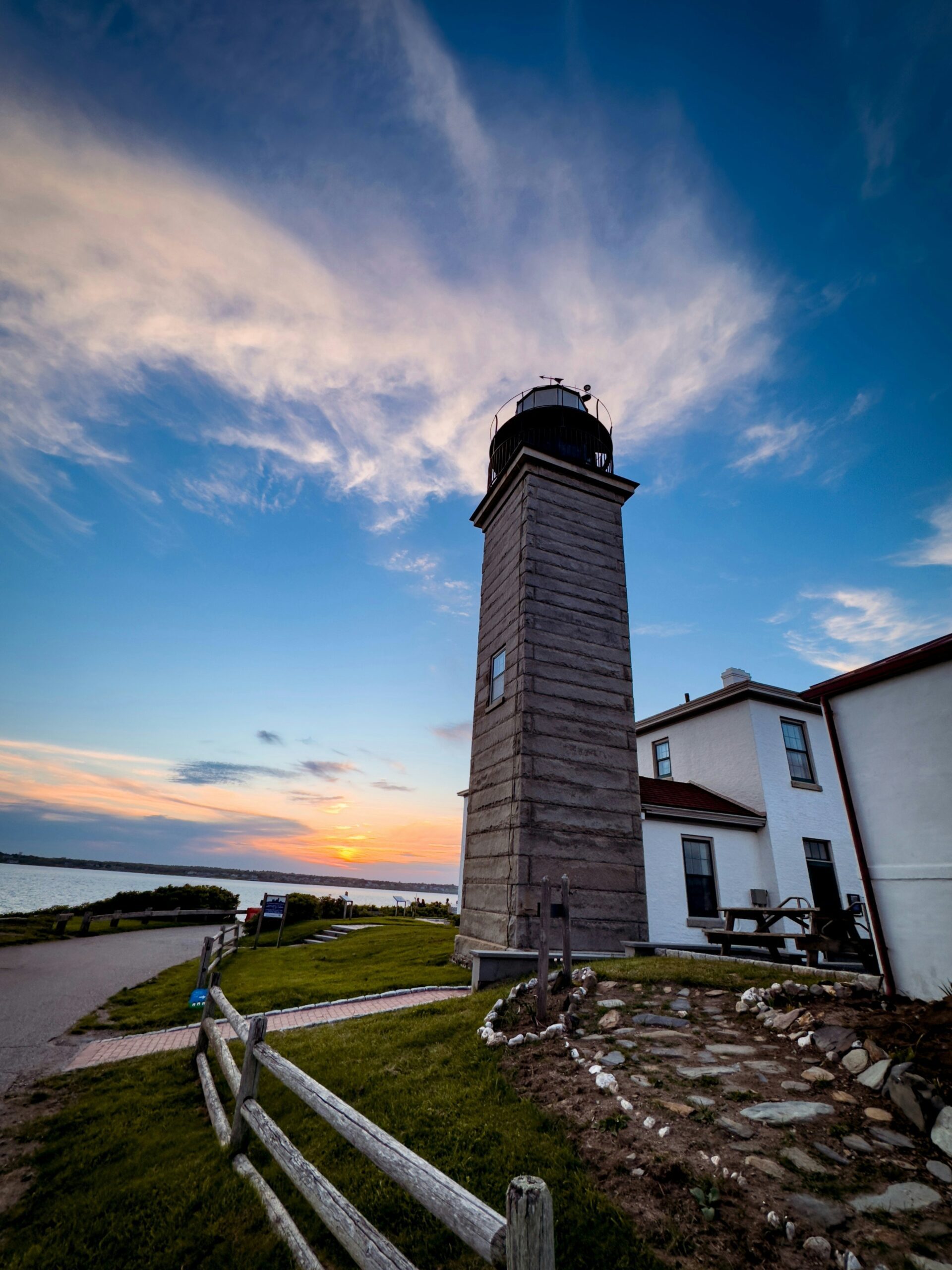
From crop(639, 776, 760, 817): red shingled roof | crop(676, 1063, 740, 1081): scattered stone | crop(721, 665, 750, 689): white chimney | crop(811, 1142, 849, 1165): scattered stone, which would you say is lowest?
crop(811, 1142, 849, 1165): scattered stone

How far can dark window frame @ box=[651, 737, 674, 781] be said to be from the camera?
21438 mm

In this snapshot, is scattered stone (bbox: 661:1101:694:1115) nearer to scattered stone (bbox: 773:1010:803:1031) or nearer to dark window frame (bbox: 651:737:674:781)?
scattered stone (bbox: 773:1010:803:1031)

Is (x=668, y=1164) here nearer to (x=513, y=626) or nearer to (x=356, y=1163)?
(x=356, y=1163)

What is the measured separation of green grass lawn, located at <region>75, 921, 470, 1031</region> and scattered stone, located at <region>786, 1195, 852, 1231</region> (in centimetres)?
1037

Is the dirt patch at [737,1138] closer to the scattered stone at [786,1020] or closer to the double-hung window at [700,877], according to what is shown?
the scattered stone at [786,1020]

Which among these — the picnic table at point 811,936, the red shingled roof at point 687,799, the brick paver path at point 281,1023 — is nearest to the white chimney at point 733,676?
the red shingled roof at point 687,799

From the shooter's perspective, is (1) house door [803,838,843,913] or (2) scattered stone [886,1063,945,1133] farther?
(1) house door [803,838,843,913]

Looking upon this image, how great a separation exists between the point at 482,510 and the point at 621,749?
27.7 feet

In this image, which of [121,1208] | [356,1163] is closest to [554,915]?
[356,1163]

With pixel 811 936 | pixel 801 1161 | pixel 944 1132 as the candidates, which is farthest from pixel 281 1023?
pixel 944 1132

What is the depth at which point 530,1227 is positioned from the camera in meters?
1.98

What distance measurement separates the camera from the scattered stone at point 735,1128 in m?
4.21

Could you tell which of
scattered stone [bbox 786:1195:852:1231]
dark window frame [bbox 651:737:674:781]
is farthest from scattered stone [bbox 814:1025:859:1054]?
dark window frame [bbox 651:737:674:781]

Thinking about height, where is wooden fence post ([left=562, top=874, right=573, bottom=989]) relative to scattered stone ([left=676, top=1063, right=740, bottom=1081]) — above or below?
above
